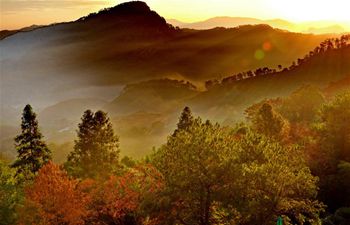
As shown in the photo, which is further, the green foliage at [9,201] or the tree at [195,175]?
the green foliage at [9,201]

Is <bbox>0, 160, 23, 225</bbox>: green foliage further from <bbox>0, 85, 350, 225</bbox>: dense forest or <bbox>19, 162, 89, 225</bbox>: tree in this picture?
<bbox>19, 162, 89, 225</bbox>: tree

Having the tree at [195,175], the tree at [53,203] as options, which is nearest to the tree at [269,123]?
the tree at [53,203]

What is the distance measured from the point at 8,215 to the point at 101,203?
45.6ft

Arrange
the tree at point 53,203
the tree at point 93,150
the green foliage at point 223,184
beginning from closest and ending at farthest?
1. the green foliage at point 223,184
2. the tree at point 53,203
3. the tree at point 93,150

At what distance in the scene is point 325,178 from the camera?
72062mm

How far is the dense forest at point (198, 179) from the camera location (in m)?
49.7

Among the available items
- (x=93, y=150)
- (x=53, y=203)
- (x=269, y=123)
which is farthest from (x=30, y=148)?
(x=269, y=123)

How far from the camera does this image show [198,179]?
163ft

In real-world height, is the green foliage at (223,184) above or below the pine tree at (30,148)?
above

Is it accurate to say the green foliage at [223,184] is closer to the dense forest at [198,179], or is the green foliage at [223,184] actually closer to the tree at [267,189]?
the tree at [267,189]

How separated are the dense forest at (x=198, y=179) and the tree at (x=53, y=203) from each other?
146 millimetres

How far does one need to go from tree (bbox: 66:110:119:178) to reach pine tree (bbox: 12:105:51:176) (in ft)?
18.5

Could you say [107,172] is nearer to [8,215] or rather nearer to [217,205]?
[8,215]

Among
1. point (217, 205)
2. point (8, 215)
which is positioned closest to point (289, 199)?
point (217, 205)
